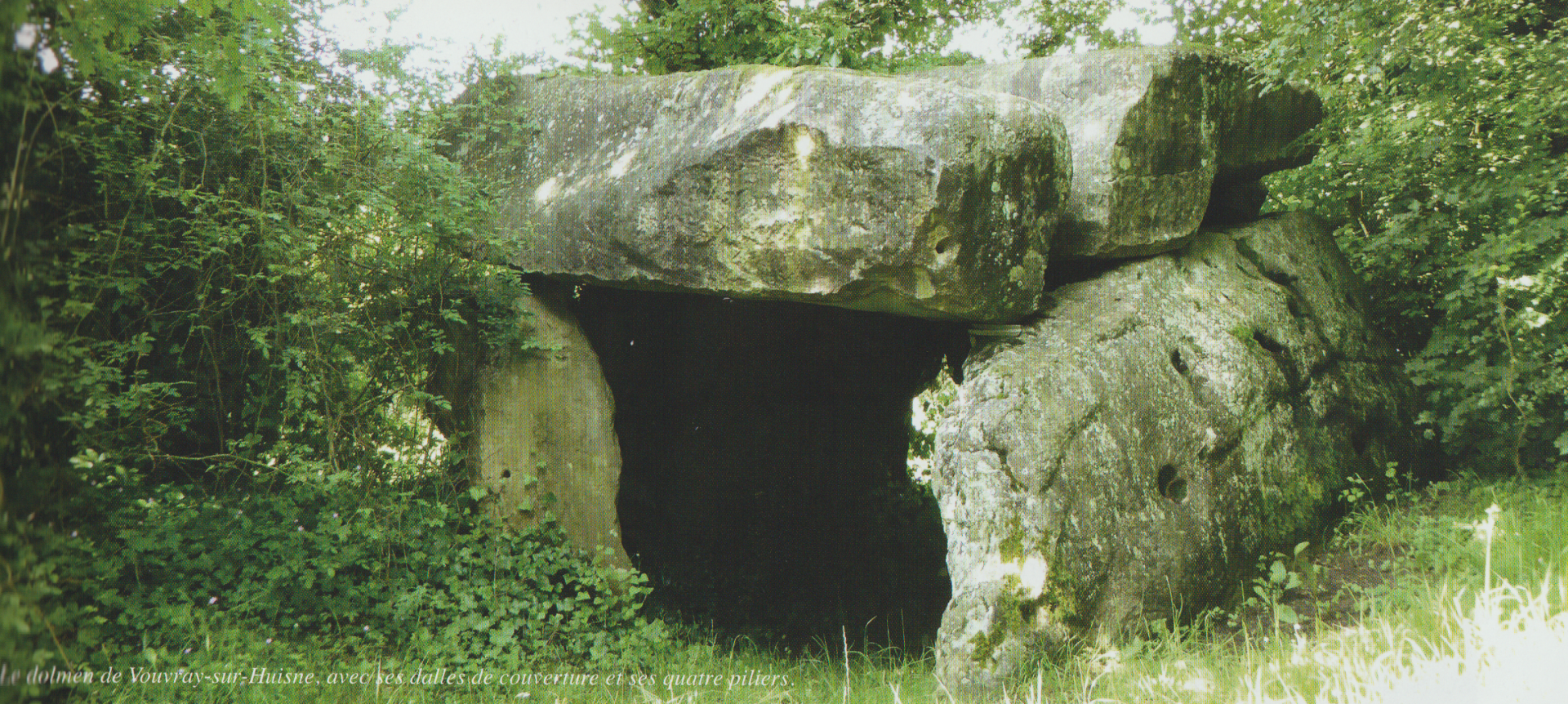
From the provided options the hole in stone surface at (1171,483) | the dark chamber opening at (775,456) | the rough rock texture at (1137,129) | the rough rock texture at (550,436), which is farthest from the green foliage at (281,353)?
the rough rock texture at (1137,129)

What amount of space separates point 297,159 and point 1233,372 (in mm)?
5016

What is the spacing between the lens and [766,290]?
457cm

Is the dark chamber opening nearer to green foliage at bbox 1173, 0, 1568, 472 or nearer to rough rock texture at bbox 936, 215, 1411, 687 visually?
rough rock texture at bbox 936, 215, 1411, 687

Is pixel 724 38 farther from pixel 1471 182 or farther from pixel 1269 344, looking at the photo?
pixel 1471 182

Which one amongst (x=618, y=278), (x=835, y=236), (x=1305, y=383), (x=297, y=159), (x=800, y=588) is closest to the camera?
(x=835, y=236)

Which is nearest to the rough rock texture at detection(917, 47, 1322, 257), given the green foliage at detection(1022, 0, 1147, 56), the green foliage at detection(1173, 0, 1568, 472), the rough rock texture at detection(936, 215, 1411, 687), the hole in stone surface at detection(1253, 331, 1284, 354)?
the rough rock texture at detection(936, 215, 1411, 687)

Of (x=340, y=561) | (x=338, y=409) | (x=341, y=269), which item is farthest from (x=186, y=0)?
(x=340, y=561)

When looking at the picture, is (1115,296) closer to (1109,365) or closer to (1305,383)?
(1109,365)

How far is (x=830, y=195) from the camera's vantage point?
4.32 meters

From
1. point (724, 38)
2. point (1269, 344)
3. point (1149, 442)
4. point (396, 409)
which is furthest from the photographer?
point (724, 38)

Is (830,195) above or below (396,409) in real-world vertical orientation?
above

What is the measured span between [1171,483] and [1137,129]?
194 cm

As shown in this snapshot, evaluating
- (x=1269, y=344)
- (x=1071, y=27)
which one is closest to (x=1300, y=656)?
(x=1269, y=344)

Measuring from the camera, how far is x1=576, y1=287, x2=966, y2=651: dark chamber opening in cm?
714
